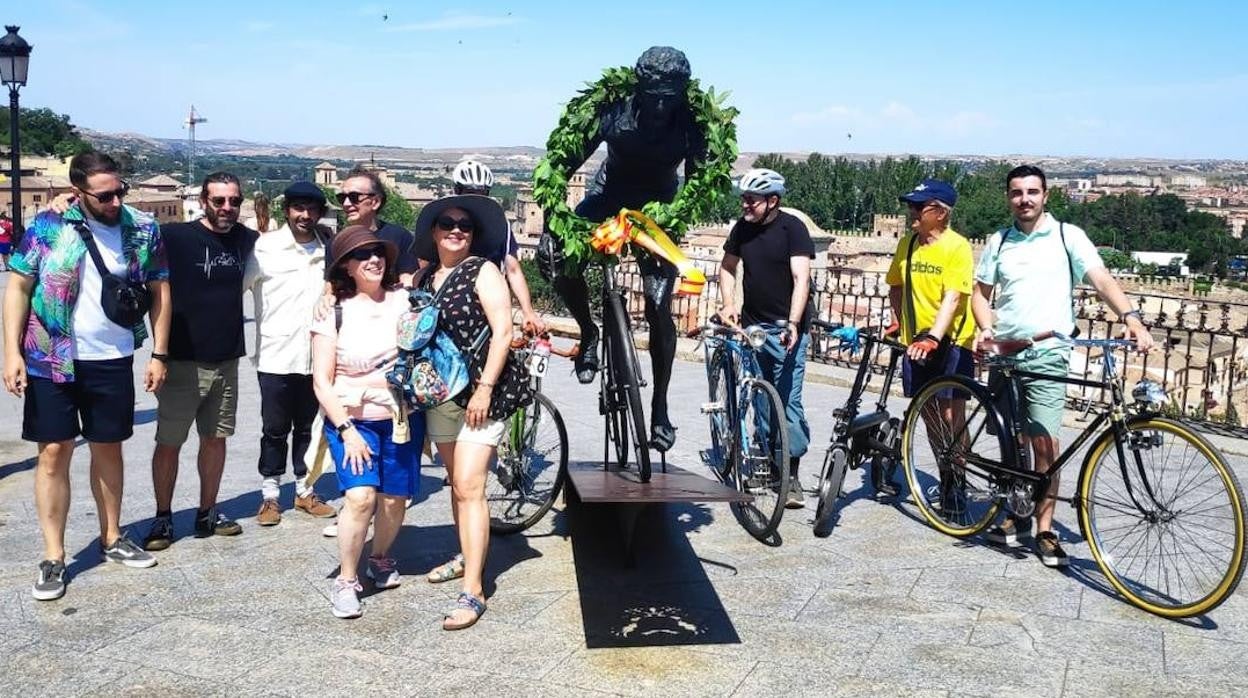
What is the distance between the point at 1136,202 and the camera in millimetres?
137500

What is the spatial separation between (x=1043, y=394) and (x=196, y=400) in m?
3.78

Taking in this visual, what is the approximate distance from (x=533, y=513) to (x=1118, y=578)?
2602 mm

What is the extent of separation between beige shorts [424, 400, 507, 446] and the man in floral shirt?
1288 millimetres

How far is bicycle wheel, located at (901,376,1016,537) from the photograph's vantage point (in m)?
5.11

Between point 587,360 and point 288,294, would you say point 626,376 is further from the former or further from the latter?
point 288,294

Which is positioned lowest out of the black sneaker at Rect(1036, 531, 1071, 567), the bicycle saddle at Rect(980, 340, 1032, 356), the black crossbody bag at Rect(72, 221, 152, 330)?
the black sneaker at Rect(1036, 531, 1071, 567)

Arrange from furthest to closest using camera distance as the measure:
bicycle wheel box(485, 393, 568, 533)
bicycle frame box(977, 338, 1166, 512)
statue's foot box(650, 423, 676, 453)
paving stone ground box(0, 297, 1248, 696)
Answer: bicycle wheel box(485, 393, 568, 533) → statue's foot box(650, 423, 676, 453) → bicycle frame box(977, 338, 1166, 512) → paving stone ground box(0, 297, 1248, 696)

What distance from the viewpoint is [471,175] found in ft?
18.5

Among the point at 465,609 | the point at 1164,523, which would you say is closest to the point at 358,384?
the point at 465,609

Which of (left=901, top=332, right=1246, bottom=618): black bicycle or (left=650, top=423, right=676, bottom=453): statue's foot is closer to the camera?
(left=901, top=332, right=1246, bottom=618): black bicycle

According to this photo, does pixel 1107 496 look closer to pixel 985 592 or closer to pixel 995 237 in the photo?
pixel 985 592

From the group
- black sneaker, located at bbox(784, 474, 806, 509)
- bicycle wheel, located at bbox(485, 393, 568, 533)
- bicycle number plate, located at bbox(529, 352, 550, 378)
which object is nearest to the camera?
bicycle number plate, located at bbox(529, 352, 550, 378)

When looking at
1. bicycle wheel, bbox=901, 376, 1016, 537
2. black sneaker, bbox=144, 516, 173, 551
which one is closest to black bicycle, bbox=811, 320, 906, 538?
bicycle wheel, bbox=901, 376, 1016, 537

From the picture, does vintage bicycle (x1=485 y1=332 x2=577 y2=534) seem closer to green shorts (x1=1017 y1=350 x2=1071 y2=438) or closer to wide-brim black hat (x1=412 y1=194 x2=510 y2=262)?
wide-brim black hat (x1=412 y1=194 x2=510 y2=262)
